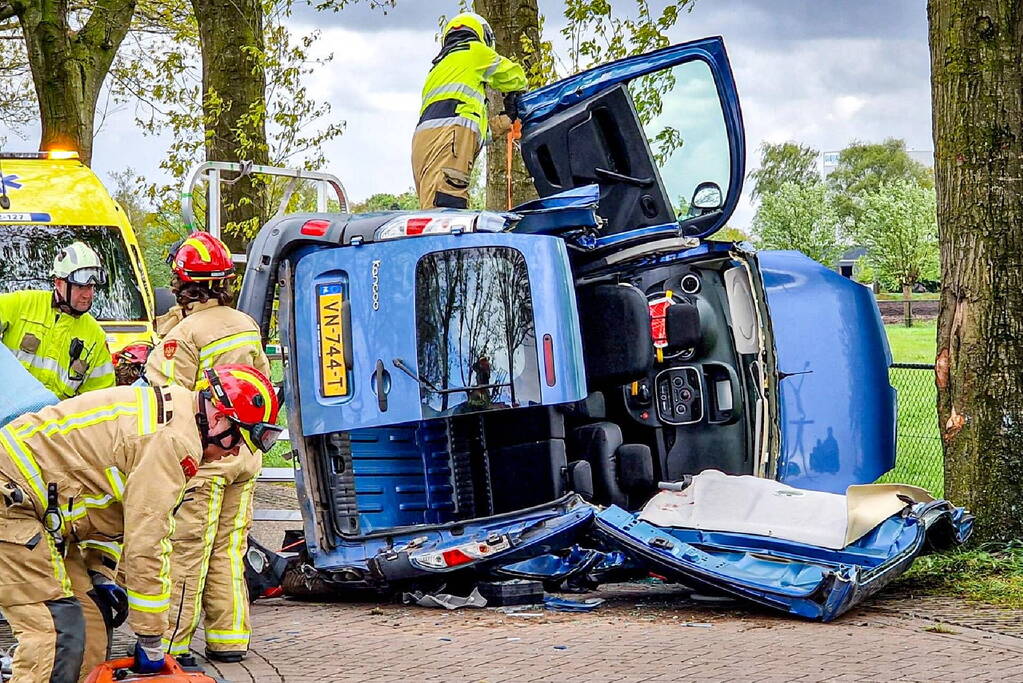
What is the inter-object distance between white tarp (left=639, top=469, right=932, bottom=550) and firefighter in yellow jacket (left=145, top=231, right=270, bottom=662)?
6.73 feet

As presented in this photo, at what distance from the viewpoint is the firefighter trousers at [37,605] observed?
15.0 ft

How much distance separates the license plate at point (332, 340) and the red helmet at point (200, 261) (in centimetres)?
53

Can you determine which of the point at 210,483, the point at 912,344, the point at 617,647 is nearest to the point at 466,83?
the point at 210,483

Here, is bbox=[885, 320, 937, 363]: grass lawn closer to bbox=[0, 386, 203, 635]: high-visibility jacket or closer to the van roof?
the van roof

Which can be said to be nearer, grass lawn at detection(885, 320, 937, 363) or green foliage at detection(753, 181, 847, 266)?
grass lawn at detection(885, 320, 937, 363)

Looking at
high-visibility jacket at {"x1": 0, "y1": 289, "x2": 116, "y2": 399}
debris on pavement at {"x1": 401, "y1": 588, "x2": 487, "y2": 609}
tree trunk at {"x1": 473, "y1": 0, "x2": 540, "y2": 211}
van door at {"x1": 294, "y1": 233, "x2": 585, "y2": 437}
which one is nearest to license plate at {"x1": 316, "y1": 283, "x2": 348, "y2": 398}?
van door at {"x1": 294, "y1": 233, "x2": 585, "y2": 437}

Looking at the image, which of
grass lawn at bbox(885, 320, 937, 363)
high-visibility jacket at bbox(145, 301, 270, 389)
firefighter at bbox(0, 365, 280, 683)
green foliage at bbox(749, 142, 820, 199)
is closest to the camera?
firefighter at bbox(0, 365, 280, 683)

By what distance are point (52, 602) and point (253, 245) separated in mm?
2941

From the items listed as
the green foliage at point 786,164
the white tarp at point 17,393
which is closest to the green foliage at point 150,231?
the white tarp at point 17,393

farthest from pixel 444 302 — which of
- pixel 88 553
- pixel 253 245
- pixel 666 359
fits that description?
pixel 88 553

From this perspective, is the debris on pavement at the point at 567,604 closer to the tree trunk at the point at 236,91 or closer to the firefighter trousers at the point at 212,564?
the firefighter trousers at the point at 212,564

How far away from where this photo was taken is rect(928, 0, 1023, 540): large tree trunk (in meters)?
7.67

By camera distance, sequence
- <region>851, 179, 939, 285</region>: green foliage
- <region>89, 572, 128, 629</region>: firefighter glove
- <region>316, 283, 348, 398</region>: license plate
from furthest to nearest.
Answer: <region>851, 179, 939, 285</region>: green foliage < <region>316, 283, 348, 398</region>: license plate < <region>89, 572, 128, 629</region>: firefighter glove

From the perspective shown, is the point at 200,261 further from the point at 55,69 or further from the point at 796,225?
the point at 796,225
